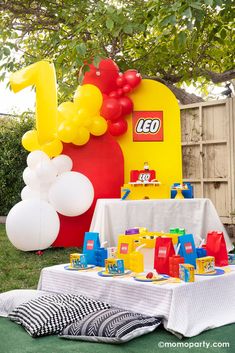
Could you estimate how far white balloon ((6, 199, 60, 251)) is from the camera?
5.09m

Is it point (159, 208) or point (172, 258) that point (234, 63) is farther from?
point (172, 258)

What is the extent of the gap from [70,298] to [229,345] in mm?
960

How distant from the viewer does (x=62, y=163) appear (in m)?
5.65

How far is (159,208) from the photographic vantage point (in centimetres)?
525

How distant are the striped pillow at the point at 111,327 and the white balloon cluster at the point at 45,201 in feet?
7.85

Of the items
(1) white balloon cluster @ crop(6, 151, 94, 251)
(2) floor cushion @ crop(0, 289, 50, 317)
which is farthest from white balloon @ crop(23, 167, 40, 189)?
(2) floor cushion @ crop(0, 289, 50, 317)

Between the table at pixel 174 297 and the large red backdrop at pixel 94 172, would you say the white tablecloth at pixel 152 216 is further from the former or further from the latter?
the table at pixel 174 297

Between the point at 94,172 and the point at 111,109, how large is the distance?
2.46ft

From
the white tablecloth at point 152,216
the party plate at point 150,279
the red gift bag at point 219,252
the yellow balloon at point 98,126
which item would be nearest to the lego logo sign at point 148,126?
the yellow balloon at point 98,126

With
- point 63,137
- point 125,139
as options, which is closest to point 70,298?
point 63,137

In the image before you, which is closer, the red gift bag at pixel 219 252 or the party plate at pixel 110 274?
the party plate at pixel 110 274

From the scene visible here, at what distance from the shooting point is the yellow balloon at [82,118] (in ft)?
18.5

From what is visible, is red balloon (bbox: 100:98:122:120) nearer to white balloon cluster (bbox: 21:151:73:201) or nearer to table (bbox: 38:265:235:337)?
white balloon cluster (bbox: 21:151:73:201)

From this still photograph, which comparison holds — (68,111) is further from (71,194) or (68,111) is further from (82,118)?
(71,194)
